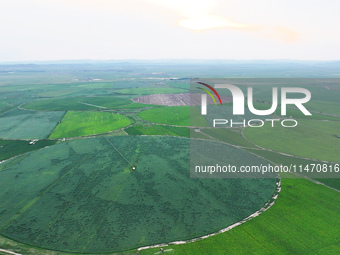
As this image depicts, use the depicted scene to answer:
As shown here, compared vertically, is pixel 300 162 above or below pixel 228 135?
below

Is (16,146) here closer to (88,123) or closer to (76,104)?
(88,123)

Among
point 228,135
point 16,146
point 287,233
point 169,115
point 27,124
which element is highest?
point 169,115

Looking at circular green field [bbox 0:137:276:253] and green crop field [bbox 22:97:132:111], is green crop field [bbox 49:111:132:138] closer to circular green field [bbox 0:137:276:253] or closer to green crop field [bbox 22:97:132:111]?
green crop field [bbox 22:97:132:111]

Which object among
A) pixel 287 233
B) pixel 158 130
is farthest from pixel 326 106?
pixel 287 233

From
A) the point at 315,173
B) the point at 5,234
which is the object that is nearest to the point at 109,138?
the point at 5,234

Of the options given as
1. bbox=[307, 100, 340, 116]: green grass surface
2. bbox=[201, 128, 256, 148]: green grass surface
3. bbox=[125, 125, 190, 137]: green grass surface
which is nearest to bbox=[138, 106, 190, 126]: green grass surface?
bbox=[125, 125, 190, 137]: green grass surface

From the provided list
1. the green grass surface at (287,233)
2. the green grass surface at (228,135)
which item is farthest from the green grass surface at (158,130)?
the green grass surface at (287,233)
